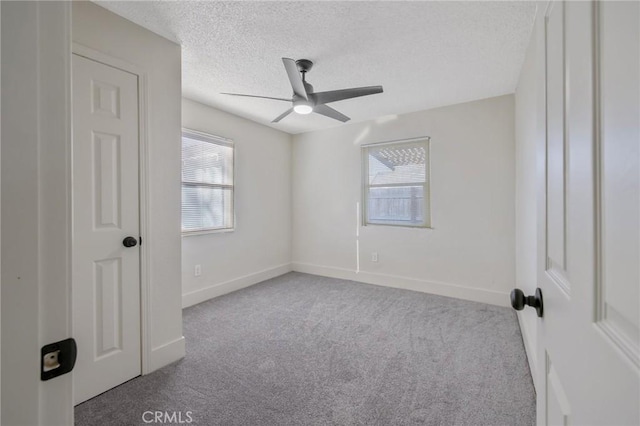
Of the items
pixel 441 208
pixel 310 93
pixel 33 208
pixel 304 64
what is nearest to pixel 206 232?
pixel 310 93

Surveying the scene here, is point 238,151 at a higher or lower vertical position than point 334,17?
lower

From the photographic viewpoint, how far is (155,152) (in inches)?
79.2

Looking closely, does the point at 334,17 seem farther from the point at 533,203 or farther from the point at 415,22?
the point at 533,203

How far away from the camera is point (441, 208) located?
363 cm

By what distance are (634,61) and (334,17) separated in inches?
76.1

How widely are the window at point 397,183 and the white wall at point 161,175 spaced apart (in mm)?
2735

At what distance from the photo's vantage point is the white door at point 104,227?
1.67 meters

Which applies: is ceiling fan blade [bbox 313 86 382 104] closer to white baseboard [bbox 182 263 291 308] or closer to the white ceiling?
the white ceiling

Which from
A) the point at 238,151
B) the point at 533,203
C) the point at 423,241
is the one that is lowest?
the point at 423,241

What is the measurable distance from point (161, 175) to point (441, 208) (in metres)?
3.18

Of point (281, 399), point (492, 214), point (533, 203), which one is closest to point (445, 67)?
point (533, 203)

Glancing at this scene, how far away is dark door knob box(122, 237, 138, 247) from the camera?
1.86 m

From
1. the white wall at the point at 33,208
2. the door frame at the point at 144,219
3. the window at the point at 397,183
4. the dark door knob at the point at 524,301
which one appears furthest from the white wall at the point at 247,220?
the dark door knob at the point at 524,301

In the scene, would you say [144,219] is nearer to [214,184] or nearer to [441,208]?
[214,184]
